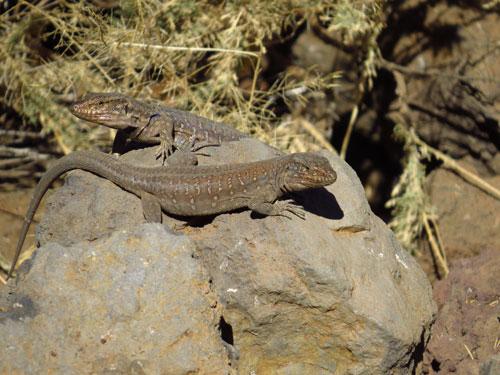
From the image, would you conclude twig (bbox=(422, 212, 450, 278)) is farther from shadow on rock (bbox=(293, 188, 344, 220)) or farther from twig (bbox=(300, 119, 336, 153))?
shadow on rock (bbox=(293, 188, 344, 220))

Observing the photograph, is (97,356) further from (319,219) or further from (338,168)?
(338,168)

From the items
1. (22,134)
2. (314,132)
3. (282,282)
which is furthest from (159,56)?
(282,282)

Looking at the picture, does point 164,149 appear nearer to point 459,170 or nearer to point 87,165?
point 87,165

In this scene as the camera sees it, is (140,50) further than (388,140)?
No

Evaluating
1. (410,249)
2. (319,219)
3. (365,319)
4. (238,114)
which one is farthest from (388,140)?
(365,319)

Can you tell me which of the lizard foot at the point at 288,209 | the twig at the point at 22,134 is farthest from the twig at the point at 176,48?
the lizard foot at the point at 288,209

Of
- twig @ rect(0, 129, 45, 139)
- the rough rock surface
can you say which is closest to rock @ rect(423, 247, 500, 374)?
the rough rock surface
